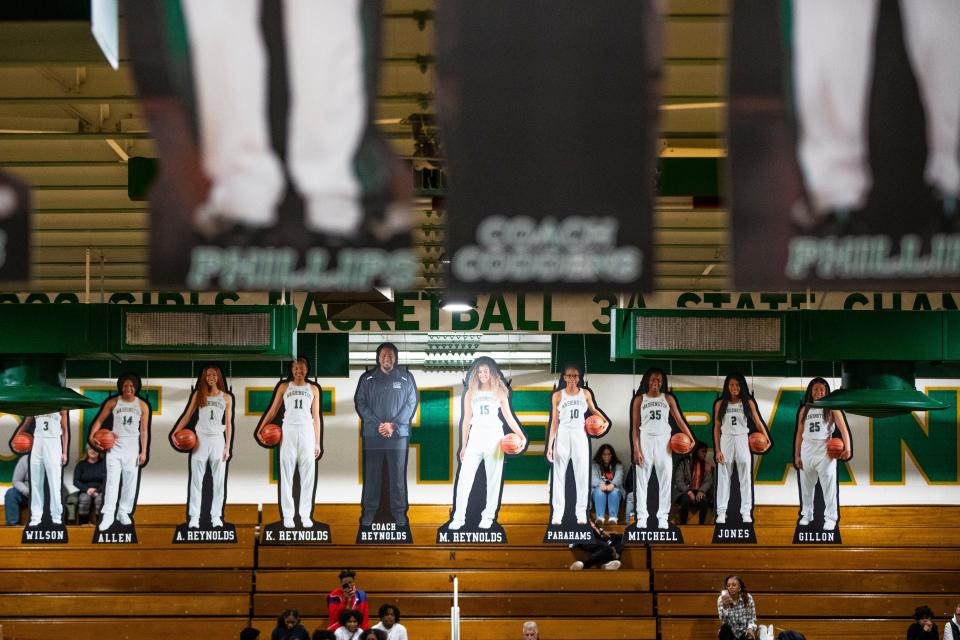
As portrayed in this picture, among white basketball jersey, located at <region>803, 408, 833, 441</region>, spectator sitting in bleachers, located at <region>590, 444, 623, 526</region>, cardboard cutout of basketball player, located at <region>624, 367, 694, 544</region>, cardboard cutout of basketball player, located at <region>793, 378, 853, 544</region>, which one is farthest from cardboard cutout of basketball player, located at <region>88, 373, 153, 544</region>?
white basketball jersey, located at <region>803, 408, 833, 441</region>

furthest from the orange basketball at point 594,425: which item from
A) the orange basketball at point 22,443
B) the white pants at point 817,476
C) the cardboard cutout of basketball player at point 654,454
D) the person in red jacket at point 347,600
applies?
the orange basketball at point 22,443

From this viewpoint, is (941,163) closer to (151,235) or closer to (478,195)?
(478,195)

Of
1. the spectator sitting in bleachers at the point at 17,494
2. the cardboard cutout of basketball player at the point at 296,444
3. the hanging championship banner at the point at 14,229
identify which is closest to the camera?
the hanging championship banner at the point at 14,229

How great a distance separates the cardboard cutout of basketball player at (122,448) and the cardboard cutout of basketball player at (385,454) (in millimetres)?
2434

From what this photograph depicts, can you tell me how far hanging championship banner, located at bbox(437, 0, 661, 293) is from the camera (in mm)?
5000

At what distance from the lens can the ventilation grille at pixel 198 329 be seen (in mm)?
12102

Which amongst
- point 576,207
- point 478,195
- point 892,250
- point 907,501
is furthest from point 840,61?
point 907,501

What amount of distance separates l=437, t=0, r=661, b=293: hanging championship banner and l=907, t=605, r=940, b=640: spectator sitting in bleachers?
11040 millimetres

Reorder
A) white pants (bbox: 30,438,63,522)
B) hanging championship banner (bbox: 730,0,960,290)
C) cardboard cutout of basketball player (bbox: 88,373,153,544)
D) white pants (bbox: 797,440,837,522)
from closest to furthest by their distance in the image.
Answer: hanging championship banner (bbox: 730,0,960,290), cardboard cutout of basketball player (bbox: 88,373,153,544), white pants (bbox: 797,440,837,522), white pants (bbox: 30,438,63,522)

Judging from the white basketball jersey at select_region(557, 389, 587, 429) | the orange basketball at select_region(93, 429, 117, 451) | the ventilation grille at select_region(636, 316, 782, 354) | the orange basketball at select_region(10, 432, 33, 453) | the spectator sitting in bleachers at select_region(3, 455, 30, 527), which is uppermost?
the ventilation grille at select_region(636, 316, 782, 354)

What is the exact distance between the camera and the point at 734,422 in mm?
13812

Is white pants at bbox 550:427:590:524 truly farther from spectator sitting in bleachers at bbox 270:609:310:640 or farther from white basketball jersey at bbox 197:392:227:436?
white basketball jersey at bbox 197:392:227:436

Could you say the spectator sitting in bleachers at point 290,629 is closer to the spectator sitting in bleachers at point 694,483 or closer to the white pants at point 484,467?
the white pants at point 484,467

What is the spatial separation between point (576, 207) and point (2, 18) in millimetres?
2122
